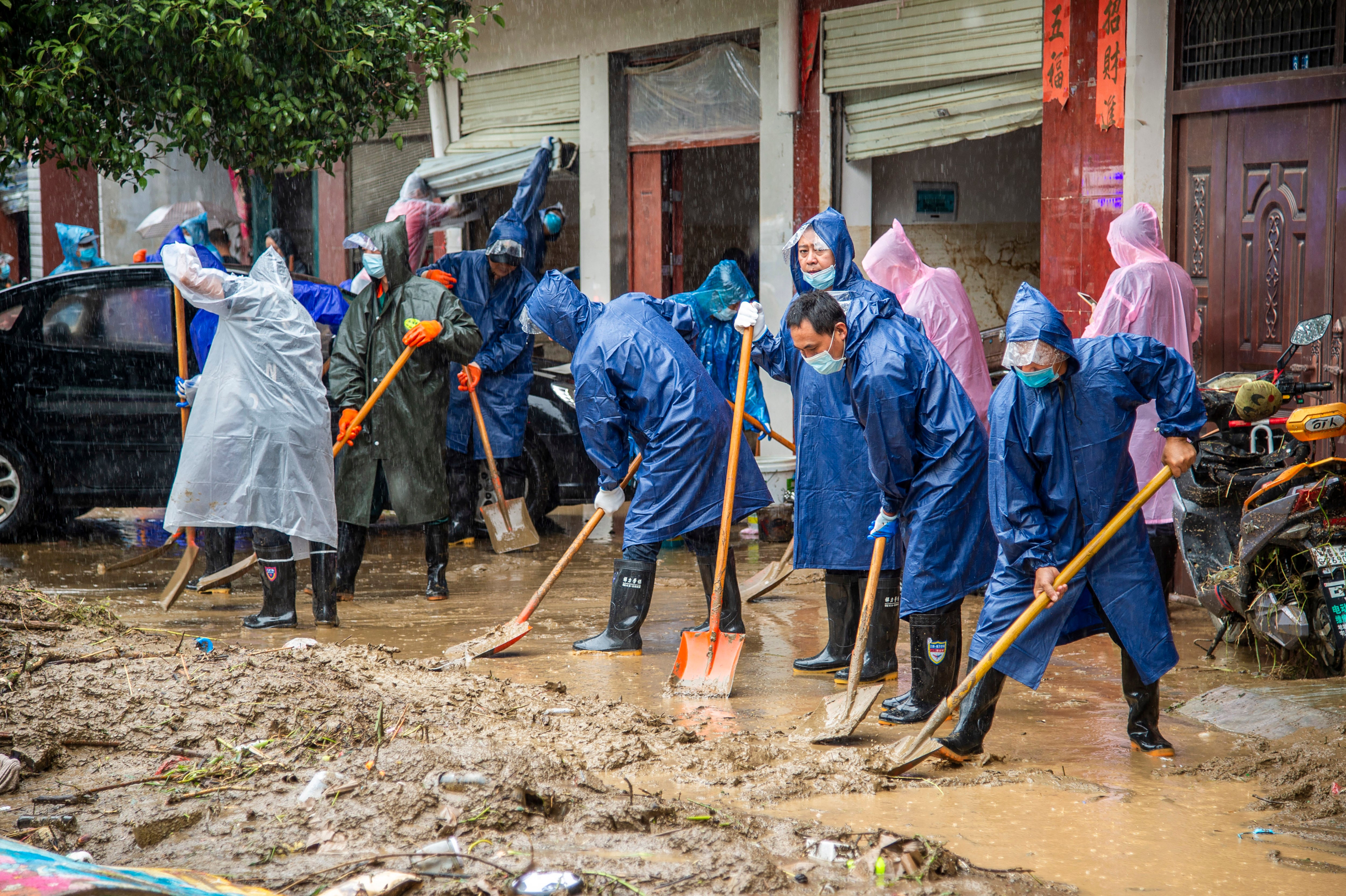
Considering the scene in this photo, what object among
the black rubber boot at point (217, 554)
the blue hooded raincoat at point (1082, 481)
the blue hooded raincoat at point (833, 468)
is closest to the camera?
the blue hooded raincoat at point (1082, 481)

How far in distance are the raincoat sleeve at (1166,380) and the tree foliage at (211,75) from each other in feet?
17.3

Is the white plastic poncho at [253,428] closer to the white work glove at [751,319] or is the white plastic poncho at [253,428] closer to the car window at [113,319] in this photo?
the white work glove at [751,319]

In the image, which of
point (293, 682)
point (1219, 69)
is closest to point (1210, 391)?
point (1219, 69)

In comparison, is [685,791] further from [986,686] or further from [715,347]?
[715,347]

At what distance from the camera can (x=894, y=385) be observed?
15.4 ft

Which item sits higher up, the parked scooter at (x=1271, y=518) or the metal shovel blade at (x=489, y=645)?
the parked scooter at (x=1271, y=518)

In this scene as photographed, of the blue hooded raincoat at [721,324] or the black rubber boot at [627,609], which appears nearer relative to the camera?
the black rubber boot at [627,609]

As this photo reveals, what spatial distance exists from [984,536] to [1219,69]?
3.43 metres

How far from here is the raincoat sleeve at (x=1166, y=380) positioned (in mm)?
4215

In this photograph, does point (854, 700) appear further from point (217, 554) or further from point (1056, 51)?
point (1056, 51)

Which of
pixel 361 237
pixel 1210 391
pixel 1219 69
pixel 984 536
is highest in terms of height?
pixel 1219 69

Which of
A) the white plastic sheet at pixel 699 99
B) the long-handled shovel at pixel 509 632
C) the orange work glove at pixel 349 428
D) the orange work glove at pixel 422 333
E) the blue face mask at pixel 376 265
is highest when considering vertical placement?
the white plastic sheet at pixel 699 99

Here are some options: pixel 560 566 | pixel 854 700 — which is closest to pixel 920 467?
pixel 854 700

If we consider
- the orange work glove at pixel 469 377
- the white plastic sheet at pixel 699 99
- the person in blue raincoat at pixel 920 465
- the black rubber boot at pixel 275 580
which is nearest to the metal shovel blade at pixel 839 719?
the person in blue raincoat at pixel 920 465
